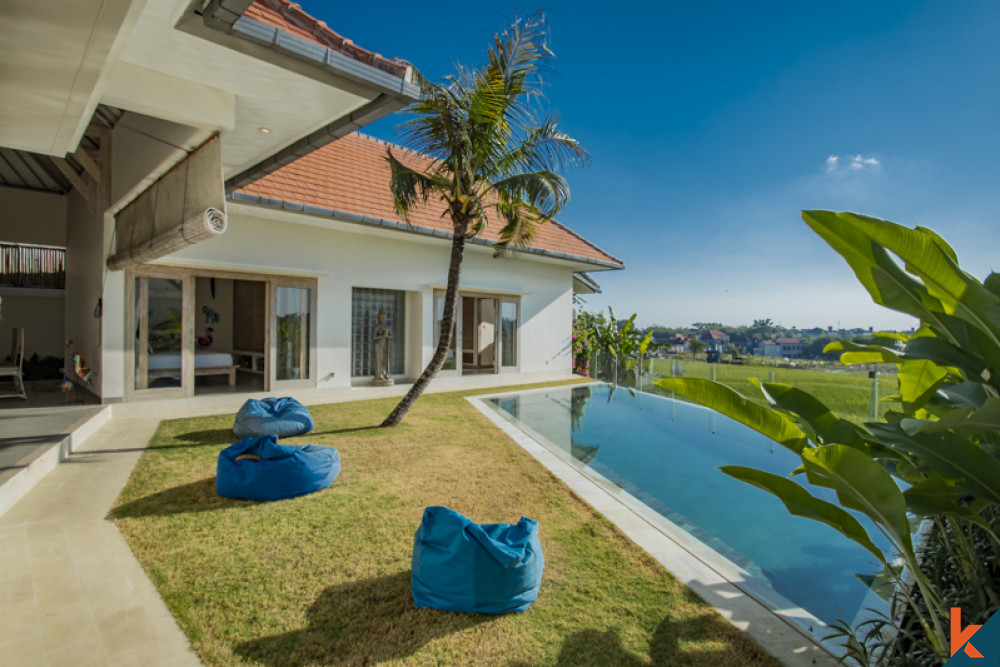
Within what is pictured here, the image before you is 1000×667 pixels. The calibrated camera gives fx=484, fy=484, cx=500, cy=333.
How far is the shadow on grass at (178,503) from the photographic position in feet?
15.0

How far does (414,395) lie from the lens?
8.49 m

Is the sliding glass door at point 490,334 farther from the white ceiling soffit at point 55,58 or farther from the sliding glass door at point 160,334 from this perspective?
the white ceiling soffit at point 55,58

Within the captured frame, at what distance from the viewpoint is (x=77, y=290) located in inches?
444

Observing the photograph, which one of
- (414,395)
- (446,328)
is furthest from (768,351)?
(414,395)

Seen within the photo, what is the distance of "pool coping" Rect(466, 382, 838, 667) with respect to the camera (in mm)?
2840

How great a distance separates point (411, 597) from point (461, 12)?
10.7 metres

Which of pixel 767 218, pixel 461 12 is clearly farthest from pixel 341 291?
pixel 767 218

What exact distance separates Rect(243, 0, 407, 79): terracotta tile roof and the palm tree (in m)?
2.60

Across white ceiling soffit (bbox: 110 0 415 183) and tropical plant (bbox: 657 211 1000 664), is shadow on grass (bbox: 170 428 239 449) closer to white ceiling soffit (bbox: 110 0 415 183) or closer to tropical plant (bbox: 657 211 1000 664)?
white ceiling soffit (bbox: 110 0 415 183)

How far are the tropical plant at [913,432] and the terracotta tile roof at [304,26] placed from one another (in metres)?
4.09

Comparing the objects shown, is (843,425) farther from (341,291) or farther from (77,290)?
(77,290)
